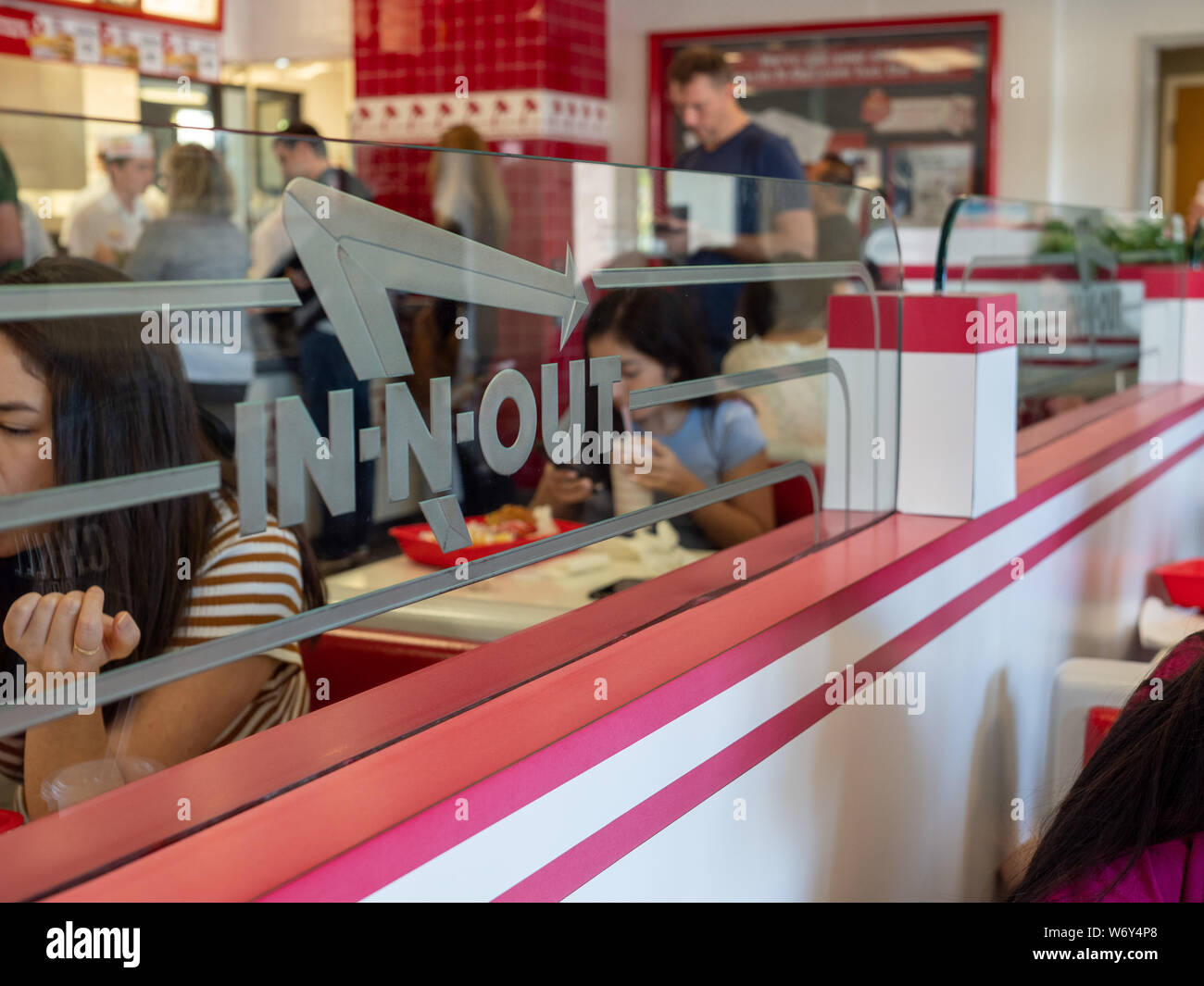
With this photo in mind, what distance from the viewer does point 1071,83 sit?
22.4 ft

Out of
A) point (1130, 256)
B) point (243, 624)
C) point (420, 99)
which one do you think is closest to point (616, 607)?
point (243, 624)

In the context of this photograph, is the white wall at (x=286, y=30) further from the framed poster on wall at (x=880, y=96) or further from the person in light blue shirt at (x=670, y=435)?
the person in light blue shirt at (x=670, y=435)

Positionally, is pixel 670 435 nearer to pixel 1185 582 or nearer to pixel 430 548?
pixel 430 548

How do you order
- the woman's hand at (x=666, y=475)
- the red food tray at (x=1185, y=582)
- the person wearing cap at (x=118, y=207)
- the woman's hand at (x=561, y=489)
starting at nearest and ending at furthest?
the woman's hand at (x=561, y=489) → the woman's hand at (x=666, y=475) → the red food tray at (x=1185, y=582) → the person wearing cap at (x=118, y=207)

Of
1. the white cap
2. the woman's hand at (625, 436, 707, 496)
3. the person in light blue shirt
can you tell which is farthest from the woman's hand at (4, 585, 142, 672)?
the white cap

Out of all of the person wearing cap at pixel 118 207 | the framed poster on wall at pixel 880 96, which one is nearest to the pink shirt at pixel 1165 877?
the person wearing cap at pixel 118 207

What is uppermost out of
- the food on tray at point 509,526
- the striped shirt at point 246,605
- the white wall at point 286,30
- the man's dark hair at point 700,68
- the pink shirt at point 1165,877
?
the white wall at point 286,30

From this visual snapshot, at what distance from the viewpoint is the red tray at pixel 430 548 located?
1.30m

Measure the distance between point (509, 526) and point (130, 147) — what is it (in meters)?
4.45

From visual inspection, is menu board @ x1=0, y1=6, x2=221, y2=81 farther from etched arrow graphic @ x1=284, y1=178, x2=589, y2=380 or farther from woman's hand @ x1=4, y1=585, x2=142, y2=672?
woman's hand @ x1=4, y1=585, x2=142, y2=672

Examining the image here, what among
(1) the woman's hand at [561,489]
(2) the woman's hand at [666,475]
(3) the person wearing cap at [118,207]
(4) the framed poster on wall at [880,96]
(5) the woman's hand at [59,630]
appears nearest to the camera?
(5) the woman's hand at [59,630]

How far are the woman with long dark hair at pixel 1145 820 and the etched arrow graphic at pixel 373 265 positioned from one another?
0.72 meters

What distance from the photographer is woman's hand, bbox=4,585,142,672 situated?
106 centimetres
